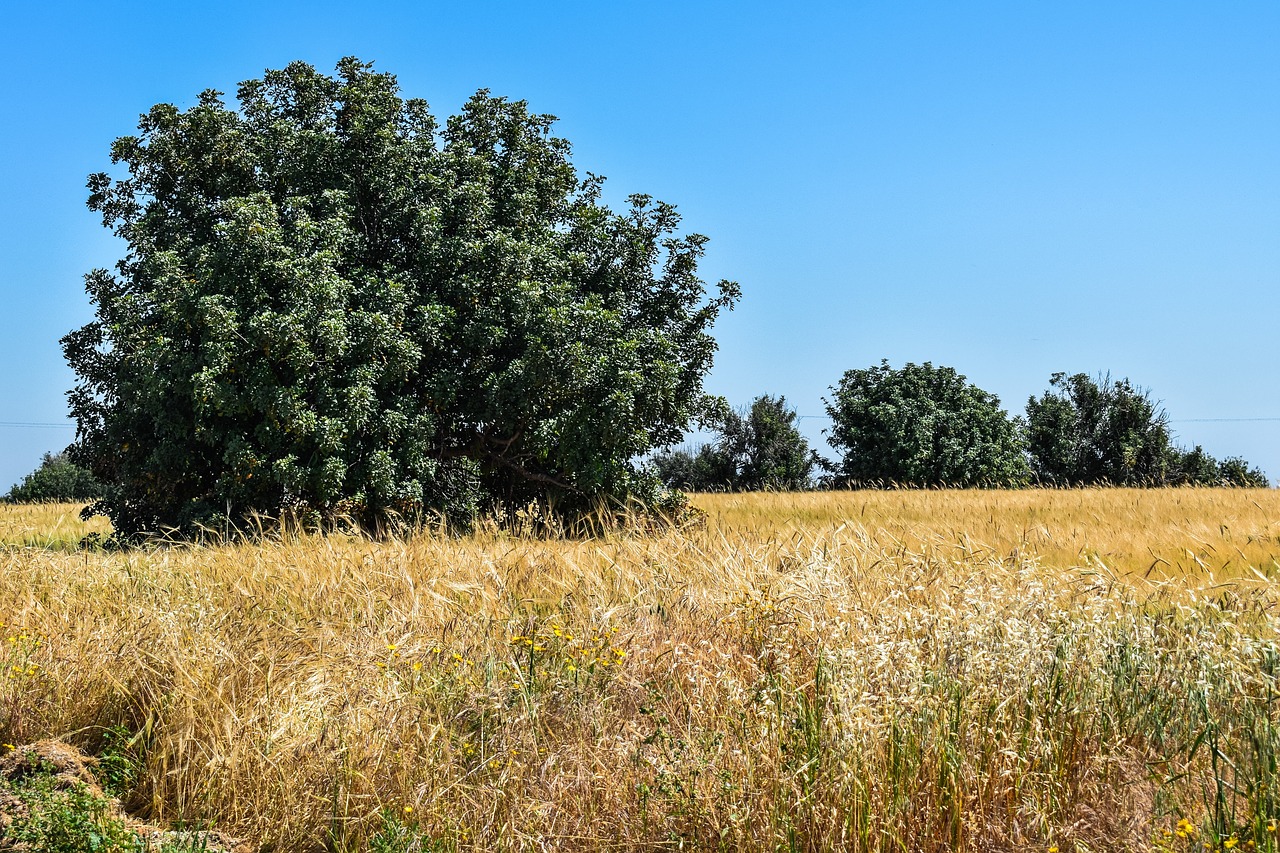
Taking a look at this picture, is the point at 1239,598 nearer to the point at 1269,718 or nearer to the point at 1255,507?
the point at 1269,718

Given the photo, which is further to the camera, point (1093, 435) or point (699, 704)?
→ point (1093, 435)

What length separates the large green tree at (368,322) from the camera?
50.1 ft

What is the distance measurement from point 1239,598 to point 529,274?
1326 cm

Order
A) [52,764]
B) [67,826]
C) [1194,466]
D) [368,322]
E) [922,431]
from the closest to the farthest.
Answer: [67,826]
[52,764]
[368,322]
[922,431]
[1194,466]

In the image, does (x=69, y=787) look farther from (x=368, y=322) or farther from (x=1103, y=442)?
(x=1103, y=442)

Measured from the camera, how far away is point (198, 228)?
1831 centimetres

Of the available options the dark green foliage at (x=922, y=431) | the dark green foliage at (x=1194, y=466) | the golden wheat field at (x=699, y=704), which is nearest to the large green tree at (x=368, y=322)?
the golden wheat field at (x=699, y=704)

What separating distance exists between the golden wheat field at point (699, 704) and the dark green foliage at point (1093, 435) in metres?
51.4

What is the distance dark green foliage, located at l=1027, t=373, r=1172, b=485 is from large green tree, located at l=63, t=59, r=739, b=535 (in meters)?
42.4

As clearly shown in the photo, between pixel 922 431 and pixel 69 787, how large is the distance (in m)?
44.1

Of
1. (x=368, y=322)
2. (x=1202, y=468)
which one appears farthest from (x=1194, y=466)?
(x=368, y=322)

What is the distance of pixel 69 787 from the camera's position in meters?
5.84

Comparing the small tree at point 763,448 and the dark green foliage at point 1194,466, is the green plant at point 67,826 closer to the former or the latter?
the small tree at point 763,448

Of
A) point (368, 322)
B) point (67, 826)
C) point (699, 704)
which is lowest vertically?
point (67, 826)
